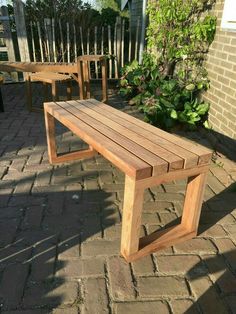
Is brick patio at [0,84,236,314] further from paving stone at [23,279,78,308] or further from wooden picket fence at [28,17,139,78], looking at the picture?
wooden picket fence at [28,17,139,78]

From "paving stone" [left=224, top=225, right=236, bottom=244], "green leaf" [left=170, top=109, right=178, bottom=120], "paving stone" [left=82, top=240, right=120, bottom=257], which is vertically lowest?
"paving stone" [left=224, top=225, right=236, bottom=244]

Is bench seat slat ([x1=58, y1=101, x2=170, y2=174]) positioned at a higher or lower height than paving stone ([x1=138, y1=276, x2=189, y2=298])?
higher

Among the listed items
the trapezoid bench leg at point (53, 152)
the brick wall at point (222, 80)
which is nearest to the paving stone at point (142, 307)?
the trapezoid bench leg at point (53, 152)

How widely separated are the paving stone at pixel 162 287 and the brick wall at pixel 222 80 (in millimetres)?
2285

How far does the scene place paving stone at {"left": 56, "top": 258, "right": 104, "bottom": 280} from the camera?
6.64 ft

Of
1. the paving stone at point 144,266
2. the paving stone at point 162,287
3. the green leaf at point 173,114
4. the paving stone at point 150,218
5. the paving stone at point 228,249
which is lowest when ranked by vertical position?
the paving stone at point 150,218

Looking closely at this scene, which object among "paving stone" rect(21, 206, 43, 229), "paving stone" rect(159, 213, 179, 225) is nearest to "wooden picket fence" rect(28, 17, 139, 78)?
"paving stone" rect(21, 206, 43, 229)

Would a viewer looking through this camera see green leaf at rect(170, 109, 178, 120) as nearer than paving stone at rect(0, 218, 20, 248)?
No

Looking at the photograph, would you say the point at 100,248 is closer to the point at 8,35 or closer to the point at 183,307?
the point at 183,307

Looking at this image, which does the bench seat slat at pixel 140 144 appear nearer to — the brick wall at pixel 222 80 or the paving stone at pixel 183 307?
the paving stone at pixel 183 307

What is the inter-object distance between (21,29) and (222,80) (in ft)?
17.5

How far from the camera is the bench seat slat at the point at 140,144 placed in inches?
76.2

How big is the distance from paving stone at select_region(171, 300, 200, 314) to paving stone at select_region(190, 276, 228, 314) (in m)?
0.05

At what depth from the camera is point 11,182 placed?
312cm
